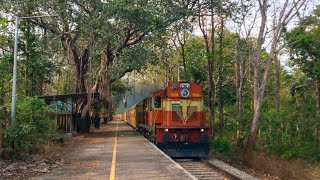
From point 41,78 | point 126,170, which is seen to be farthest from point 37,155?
point 41,78

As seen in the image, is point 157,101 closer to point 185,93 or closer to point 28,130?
point 185,93

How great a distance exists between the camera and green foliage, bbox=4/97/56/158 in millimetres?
14680

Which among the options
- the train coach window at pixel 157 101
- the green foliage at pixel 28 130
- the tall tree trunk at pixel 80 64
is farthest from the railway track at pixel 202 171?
the tall tree trunk at pixel 80 64

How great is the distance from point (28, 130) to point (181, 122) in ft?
25.4

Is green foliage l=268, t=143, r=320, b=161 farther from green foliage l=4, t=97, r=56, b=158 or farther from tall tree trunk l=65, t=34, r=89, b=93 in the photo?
green foliage l=4, t=97, r=56, b=158

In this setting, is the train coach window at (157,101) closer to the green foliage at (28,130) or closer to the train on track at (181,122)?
the train on track at (181,122)

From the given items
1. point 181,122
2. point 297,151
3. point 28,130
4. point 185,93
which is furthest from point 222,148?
point 28,130

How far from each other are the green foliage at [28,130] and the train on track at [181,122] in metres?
5.38

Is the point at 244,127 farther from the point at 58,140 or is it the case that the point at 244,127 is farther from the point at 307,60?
the point at 58,140

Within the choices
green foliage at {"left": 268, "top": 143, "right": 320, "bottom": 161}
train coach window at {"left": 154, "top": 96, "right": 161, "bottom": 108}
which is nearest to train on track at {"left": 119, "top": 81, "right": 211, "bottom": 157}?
train coach window at {"left": 154, "top": 96, "right": 161, "bottom": 108}

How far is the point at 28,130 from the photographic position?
14633mm

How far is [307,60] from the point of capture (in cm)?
2967

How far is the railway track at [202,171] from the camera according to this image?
14.1 m

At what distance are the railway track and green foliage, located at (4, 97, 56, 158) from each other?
624 cm
